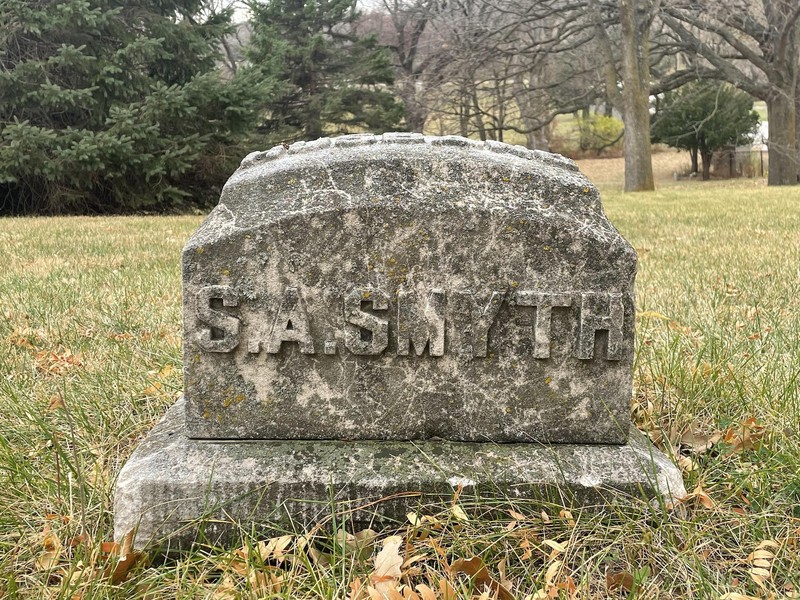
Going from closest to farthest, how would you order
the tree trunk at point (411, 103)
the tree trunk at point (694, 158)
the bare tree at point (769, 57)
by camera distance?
the bare tree at point (769, 57), the tree trunk at point (411, 103), the tree trunk at point (694, 158)

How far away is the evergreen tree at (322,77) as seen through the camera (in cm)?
2023

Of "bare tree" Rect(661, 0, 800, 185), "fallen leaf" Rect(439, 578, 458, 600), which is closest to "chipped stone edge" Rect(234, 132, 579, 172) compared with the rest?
"fallen leaf" Rect(439, 578, 458, 600)

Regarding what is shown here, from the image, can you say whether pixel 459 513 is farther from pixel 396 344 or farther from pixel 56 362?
pixel 56 362

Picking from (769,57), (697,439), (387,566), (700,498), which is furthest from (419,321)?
(769,57)

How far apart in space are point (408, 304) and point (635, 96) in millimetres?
16731

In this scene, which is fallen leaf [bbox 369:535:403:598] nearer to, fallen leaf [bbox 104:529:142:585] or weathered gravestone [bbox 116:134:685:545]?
weathered gravestone [bbox 116:134:685:545]

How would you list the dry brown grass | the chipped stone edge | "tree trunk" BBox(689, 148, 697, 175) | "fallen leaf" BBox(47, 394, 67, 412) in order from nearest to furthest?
1. the chipped stone edge
2. "fallen leaf" BBox(47, 394, 67, 412)
3. "tree trunk" BBox(689, 148, 697, 175)
4. the dry brown grass

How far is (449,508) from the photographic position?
1.97 metres

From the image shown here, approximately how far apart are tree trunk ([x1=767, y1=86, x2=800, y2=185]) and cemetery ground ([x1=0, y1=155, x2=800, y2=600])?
1670 centimetres

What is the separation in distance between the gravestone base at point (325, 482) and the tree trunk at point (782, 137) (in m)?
18.9

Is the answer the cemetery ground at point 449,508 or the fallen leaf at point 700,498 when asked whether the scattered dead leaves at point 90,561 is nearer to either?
the cemetery ground at point 449,508

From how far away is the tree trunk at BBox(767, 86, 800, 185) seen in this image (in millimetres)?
18391

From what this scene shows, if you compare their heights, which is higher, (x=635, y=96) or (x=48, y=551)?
(x=635, y=96)

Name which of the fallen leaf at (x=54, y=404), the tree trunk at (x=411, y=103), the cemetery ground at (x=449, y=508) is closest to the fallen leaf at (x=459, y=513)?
the cemetery ground at (x=449, y=508)
